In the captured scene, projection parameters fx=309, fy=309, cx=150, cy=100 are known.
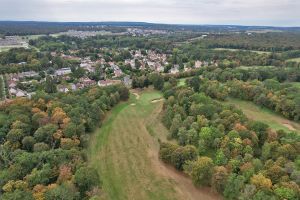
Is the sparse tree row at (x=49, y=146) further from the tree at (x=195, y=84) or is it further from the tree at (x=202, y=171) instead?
the tree at (x=195, y=84)

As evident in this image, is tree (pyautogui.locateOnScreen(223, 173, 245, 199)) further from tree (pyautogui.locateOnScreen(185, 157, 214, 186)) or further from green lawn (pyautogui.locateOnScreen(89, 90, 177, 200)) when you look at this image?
green lawn (pyautogui.locateOnScreen(89, 90, 177, 200))

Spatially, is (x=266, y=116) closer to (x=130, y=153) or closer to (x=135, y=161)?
(x=130, y=153)

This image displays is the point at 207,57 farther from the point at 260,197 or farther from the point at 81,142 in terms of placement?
the point at 260,197

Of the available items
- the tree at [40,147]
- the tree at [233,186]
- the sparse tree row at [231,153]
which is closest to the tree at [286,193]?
the sparse tree row at [231,153]

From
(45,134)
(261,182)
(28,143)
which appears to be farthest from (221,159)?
(28,143)

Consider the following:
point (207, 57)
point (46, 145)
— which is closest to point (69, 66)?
point (207, 57)

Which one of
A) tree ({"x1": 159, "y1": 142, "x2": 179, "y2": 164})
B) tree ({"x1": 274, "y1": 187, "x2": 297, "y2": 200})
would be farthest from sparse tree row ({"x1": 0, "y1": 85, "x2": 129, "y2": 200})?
tree ({"x1": 274, "y1": 187, "x2": 297, "y2": 200})
